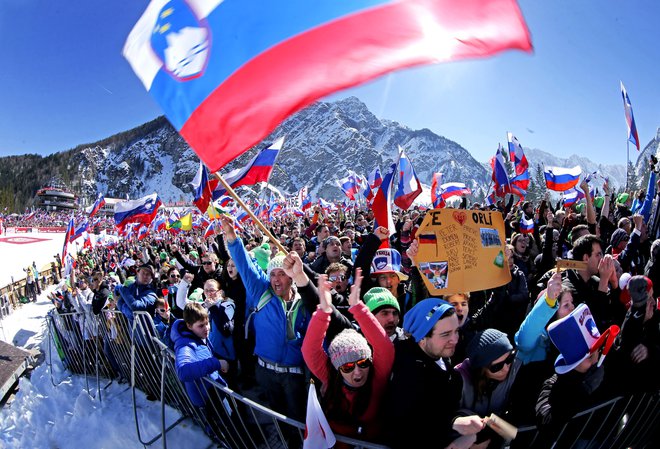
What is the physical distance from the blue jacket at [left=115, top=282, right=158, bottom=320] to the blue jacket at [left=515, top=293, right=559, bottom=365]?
4.62 metres

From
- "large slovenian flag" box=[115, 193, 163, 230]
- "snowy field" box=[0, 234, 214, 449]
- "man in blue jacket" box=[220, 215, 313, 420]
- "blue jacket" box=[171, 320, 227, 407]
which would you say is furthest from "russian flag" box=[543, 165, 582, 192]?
"large slovenian flag" box=[115, 193, 163, 230]

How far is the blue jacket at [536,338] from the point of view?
8.36 ft

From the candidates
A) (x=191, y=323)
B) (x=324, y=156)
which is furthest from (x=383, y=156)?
(x=191, y=323)

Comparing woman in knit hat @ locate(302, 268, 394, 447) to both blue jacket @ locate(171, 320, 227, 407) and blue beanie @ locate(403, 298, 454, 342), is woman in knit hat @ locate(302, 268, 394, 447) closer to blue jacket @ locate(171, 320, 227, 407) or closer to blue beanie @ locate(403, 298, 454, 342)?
blue beanie @ locate(403, 298, 454, 342)

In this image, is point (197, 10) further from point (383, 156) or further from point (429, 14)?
point (383, 156)

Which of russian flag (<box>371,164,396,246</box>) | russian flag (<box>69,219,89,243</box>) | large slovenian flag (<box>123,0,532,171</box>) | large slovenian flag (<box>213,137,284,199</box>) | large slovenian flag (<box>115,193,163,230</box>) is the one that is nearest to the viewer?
large slovenian flag (<box>123,0,532,171</box>)

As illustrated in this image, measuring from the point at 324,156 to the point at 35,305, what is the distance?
16180 centimetres

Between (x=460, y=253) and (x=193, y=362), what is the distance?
243 centimetres

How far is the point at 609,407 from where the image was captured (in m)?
2.45

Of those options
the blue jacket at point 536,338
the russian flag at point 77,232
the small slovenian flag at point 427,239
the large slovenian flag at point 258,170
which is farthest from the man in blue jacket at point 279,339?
the russian flag at point 77,232

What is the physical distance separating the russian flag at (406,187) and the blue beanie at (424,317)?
5032 millimetres

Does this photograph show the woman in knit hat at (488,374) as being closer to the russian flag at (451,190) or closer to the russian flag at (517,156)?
the russian flag at (517,156)

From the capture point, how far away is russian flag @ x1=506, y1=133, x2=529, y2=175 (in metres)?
11.2

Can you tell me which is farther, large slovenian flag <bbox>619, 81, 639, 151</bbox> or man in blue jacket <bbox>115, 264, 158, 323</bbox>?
large slovenian flag <bbox>619, 81, 639, 151</bbox>
